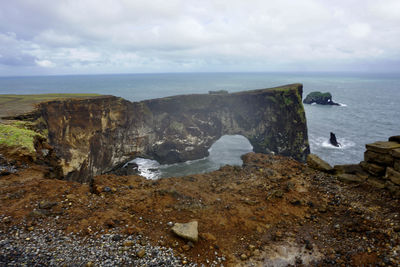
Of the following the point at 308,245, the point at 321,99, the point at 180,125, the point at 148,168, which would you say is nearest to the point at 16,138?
the point at 308,245

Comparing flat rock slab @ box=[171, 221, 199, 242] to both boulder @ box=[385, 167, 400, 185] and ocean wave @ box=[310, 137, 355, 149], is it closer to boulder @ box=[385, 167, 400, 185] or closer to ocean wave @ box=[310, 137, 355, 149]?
boulder @ box=[385, 167, 400, 185]

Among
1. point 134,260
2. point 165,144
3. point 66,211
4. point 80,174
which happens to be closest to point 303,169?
point 134,260

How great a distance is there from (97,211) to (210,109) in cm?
3862

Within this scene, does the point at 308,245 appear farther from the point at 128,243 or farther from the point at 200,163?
the point at 200,163

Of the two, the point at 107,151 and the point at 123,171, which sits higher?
the point at 107,151

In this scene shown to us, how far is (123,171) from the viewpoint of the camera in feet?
122

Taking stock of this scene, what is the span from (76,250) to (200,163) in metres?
36.0

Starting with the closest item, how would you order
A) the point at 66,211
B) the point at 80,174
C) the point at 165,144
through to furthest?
the point at 66,211
the point at 80,174
the point at 165,144

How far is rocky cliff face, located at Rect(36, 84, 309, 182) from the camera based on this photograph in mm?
33875

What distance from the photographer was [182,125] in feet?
150

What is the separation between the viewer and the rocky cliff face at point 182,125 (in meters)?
33.9

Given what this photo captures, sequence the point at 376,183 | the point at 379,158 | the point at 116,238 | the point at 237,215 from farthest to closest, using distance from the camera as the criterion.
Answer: the point at 379,158, the point at 376,183, the point at 237,215, the point at 116,238

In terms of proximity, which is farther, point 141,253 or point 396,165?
point 396,165

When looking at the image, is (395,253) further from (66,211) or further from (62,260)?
(66,211)
